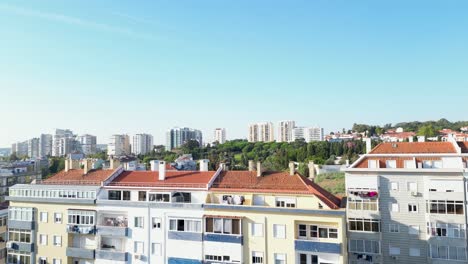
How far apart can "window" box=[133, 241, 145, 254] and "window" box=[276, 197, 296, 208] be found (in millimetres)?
13160

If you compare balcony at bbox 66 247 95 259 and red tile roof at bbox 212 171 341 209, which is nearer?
red tile roof at bbox 212 171 341 209

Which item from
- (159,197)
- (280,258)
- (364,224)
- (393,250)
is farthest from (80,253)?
(393,250)

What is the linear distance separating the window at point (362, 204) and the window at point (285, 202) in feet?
21.5

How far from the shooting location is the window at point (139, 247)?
112ft

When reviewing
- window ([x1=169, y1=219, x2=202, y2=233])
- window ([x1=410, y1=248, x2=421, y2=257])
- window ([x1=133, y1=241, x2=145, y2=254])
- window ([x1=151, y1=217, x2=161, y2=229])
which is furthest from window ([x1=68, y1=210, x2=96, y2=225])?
window ([x1=410, y1=248, x2=421, y2=257])

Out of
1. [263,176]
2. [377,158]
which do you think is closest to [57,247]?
[263,176]

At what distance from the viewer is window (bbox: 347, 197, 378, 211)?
110 ft

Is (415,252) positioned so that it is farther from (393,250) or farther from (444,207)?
(444,207)

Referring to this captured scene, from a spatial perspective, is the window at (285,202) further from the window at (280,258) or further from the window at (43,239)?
the window at (43,239)

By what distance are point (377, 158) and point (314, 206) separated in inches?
348

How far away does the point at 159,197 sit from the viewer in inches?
1351

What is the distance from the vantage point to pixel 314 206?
30344 millimetres

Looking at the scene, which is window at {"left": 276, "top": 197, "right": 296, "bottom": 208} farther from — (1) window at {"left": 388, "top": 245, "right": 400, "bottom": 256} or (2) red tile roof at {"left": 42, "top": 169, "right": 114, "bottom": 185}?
(2) red tile roof at {"left": 42, "top": 169, "right": 114, "bottom": 185}

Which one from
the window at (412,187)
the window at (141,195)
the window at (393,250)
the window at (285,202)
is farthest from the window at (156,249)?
the window at (412,187)
